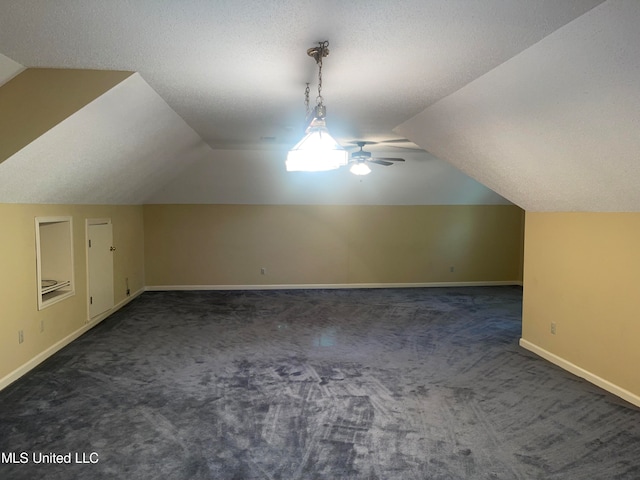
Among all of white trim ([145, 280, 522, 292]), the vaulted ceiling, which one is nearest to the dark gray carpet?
the vaulted ceiling

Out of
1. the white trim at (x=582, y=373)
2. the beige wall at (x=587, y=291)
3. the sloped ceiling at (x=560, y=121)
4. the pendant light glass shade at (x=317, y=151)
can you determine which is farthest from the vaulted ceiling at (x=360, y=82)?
the white trim at (x=582, y=373)

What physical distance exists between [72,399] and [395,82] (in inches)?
146

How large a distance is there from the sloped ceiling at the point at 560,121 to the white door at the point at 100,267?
436 centimetres

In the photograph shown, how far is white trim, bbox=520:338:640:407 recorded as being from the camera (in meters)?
3.48

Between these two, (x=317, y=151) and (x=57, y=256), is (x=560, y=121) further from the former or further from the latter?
(x=57, y=256)

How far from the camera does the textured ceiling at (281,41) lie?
212 centimetres

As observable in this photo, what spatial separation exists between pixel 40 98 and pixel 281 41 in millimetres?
1977

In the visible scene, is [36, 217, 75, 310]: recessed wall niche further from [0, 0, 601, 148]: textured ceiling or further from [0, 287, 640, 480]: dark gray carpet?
[0, 0, 601, 148]: textured ceiling

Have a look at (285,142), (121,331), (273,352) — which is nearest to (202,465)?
(273,352)

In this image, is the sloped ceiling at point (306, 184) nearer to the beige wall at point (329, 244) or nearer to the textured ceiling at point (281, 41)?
the beige wall at point (329, 244)

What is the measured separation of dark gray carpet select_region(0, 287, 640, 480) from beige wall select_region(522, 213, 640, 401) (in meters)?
0.30

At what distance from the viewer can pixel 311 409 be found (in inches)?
132

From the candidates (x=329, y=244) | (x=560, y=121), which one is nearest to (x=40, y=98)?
(x=560, y=121)

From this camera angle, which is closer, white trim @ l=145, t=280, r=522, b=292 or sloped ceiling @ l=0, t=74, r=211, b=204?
sloped ceiling @ l=0, t=74, r=211, b=204
